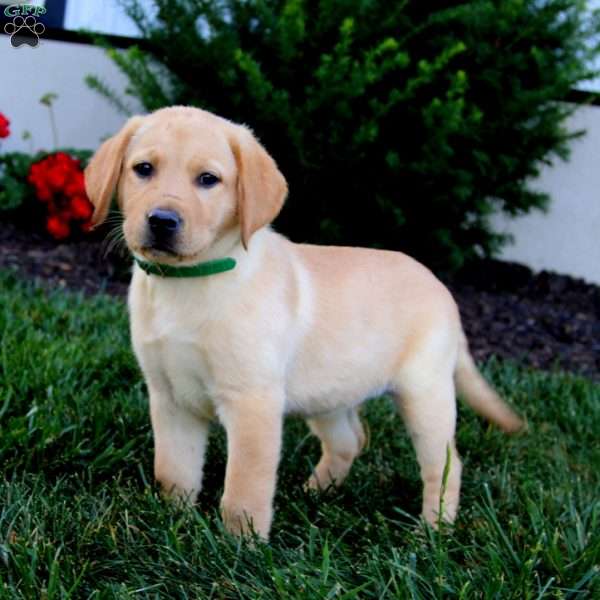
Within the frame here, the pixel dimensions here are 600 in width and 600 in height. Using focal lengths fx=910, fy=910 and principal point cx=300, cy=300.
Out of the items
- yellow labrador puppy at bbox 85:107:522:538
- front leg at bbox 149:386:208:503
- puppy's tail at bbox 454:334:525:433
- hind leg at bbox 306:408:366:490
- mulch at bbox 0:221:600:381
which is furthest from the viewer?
mulch at bbox 0:221:600:381

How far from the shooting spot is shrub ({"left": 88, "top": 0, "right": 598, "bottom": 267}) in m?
5.73

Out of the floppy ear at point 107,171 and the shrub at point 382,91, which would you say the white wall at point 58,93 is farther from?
the floppy ear at point 107,171

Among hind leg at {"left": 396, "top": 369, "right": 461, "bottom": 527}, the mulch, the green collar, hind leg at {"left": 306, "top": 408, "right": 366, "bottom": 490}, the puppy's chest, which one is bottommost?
the mulch

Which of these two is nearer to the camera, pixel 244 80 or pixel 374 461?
pixel 374 461

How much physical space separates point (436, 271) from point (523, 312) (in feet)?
2.30

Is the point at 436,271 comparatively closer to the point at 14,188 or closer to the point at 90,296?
the point at 90,296

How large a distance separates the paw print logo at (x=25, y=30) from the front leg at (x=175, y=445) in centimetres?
406

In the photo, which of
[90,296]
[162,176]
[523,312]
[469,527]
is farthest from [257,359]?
[523,312]

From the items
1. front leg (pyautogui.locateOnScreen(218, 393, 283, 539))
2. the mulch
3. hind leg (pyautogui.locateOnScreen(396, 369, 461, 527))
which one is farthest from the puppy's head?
the mulch

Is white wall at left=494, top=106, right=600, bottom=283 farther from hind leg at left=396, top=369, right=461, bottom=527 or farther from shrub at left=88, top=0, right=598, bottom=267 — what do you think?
hind leg at left=396, top=369, right=461, bottom=527

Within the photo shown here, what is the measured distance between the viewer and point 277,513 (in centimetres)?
295

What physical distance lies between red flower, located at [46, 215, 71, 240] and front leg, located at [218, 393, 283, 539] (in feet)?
13.3

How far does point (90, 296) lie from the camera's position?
553cm

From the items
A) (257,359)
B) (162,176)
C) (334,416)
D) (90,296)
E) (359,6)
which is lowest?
(90,296)
